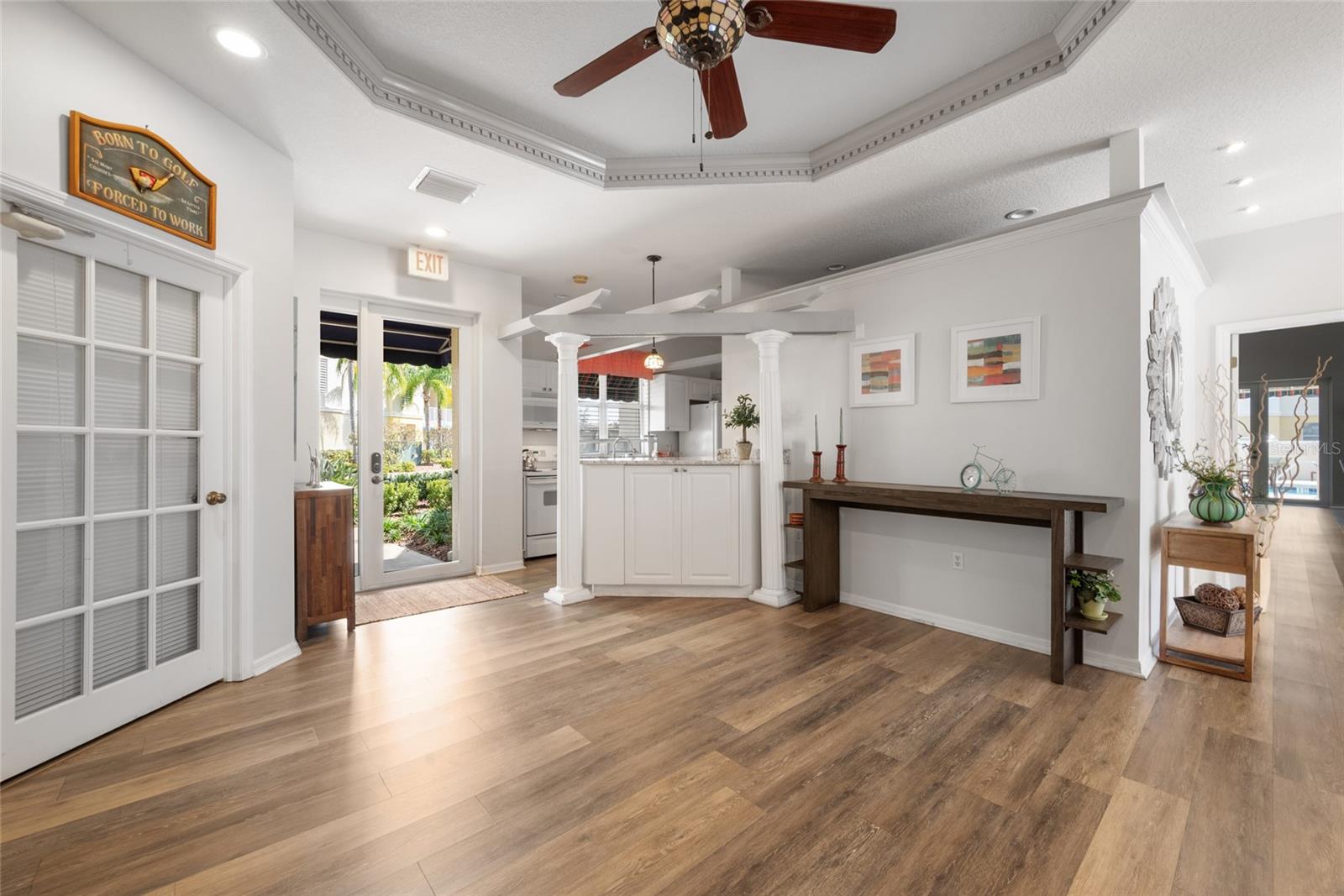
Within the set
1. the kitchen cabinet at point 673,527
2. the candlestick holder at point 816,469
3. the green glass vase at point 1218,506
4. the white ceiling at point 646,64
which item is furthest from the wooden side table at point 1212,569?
the white ceiling at point 646,64

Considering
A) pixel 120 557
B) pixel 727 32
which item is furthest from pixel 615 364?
pixel 727 32

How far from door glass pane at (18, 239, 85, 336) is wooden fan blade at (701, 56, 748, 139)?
252 cm

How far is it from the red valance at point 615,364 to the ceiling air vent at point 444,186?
3.42 metres

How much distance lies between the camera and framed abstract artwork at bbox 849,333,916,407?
3787mm

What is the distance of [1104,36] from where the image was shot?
7.23ft

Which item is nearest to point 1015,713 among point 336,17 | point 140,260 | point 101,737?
point 101,737

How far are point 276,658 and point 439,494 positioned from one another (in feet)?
6.99

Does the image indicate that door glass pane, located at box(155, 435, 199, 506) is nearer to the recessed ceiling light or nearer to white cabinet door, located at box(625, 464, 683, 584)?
the recessed ceiling light

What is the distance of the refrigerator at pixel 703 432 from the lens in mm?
8047

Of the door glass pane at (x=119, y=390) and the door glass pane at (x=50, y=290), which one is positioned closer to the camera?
the door glass pane at (x=50, y=290)

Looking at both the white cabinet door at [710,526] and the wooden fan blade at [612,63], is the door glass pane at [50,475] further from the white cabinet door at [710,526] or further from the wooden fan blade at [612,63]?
the white cabinet door at [710,526]

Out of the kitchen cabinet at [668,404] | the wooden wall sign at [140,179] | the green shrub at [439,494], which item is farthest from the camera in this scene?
the kitchen cabinet at [668,404]

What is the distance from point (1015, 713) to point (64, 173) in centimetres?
435

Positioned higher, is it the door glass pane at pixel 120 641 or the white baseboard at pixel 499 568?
the door glass pane at pixel 120 641
